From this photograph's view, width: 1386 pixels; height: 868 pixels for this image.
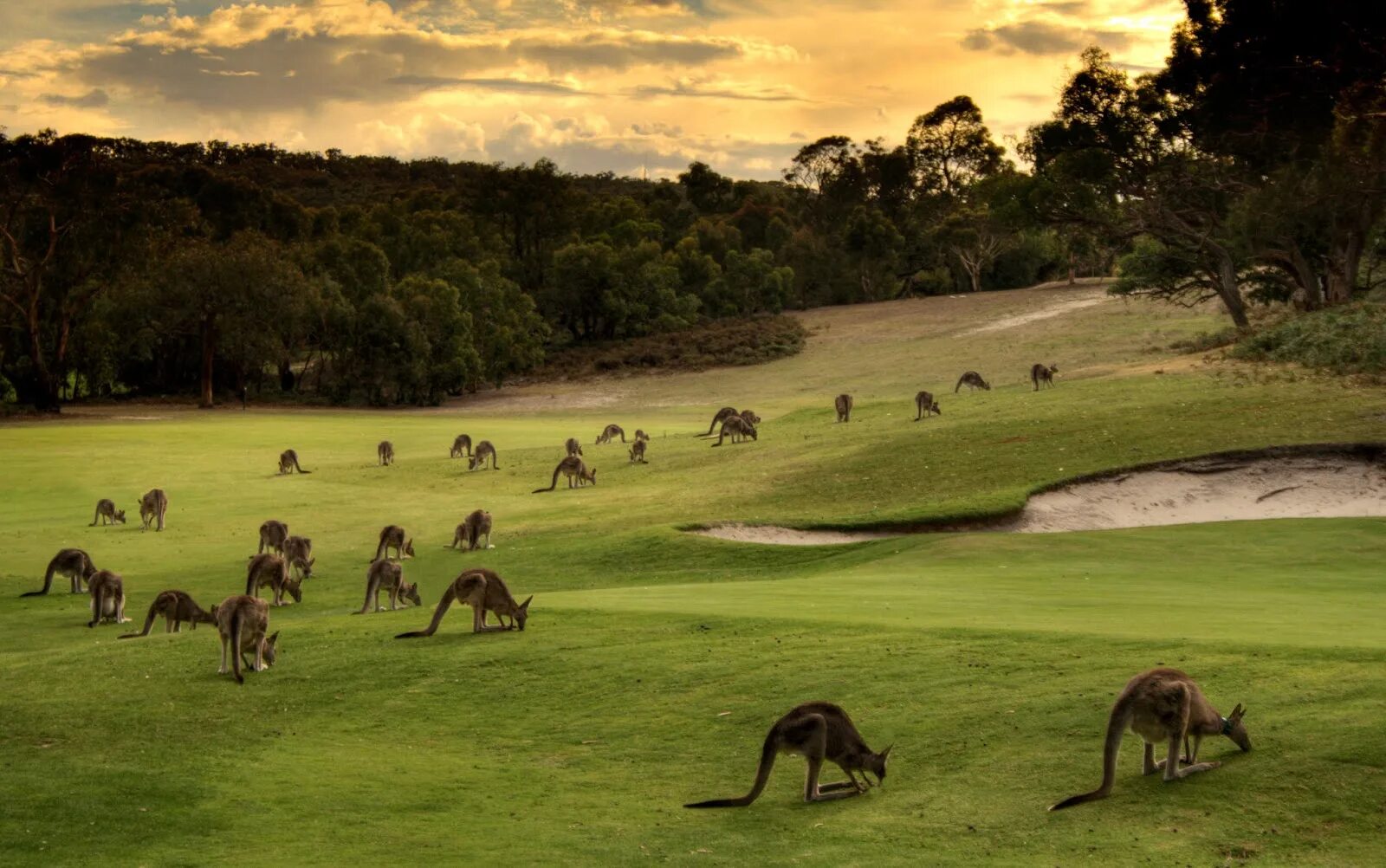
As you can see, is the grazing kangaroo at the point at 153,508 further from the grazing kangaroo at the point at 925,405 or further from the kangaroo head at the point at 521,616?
the grazing kangaroo at the point at 925,405

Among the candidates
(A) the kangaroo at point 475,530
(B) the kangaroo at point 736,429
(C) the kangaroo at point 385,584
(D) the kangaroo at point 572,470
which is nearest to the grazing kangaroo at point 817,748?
(C) the kangaroo at point 385,584

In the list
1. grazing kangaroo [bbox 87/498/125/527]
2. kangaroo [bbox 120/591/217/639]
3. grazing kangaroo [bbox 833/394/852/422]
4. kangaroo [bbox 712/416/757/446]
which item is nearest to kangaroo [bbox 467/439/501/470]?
kangaroo [bbox 712/416/757/446]

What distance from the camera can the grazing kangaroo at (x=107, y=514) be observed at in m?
35.9

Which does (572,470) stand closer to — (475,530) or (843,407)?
(475,530)

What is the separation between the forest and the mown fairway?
17.2 m

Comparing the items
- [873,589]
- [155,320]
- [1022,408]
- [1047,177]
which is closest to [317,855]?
[873,589]

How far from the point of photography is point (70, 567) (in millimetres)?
26000

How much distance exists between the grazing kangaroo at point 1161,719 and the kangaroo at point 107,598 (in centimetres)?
1706

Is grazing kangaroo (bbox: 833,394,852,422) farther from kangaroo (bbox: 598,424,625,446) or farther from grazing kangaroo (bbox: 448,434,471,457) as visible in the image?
grazing kangaroo (bbox: 448,434,471,457)

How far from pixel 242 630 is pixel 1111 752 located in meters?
10.3

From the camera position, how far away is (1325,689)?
12273 mm

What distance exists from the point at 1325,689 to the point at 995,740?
2.88m

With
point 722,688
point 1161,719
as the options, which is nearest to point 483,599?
point 722,688

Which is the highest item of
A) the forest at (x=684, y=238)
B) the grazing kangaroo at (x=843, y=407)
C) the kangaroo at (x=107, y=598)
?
the forest at (x=684, y=238)
